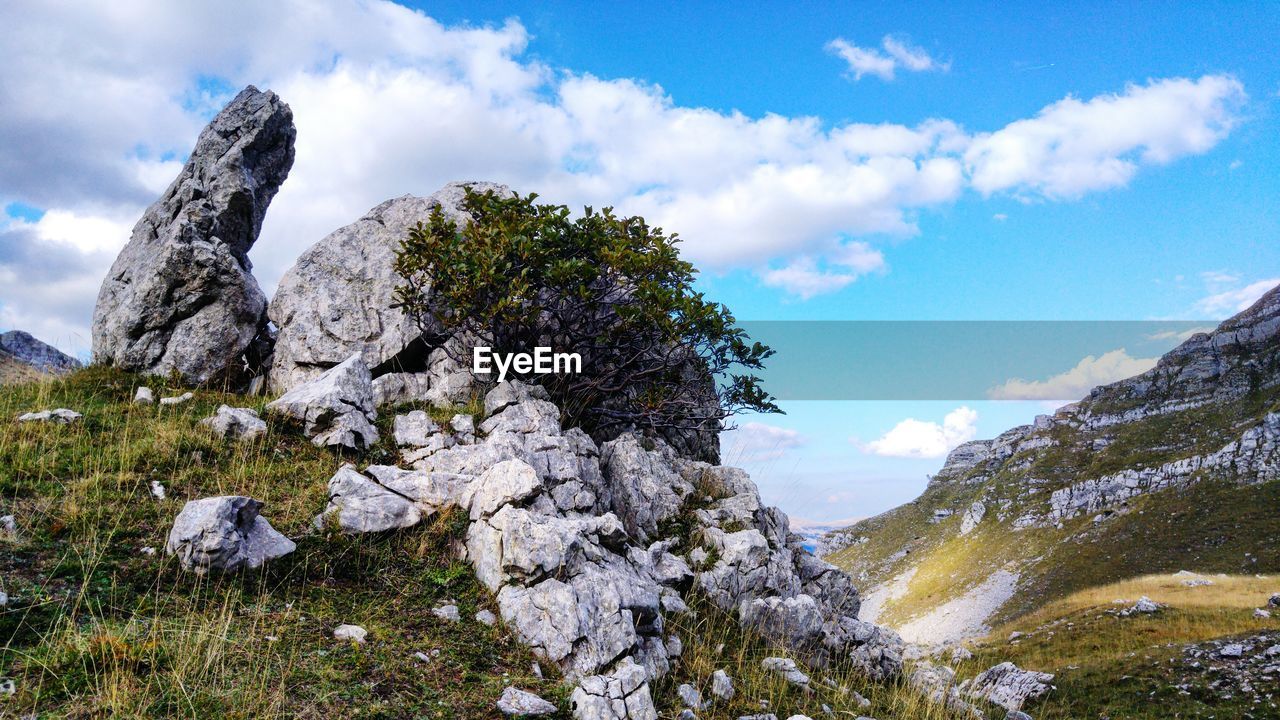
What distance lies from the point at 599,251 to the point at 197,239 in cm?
1125

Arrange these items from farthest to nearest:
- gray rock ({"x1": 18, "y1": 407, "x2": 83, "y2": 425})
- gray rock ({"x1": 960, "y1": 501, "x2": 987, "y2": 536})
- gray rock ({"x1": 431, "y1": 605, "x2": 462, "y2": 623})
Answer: gray rock ({"x1": 960, "y1": 501, "x2": 987, "y2": 536})
gray rock ({"x1": 18, "y1": 407, "x2": 83, "y2": 425})
gray rock ({"x1": 431, "y1": 605, "x2": 462, "y2": 623})

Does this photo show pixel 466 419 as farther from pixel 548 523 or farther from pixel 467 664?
pixel 467 664

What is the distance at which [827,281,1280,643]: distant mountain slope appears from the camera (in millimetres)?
69562

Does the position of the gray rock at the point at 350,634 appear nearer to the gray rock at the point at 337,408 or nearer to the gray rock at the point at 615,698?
the gray rock at the point at 615,698

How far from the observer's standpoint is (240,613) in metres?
8.10

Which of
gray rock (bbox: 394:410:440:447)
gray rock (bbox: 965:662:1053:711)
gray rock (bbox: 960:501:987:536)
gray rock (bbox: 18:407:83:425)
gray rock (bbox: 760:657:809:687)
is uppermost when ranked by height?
gray rock (bbox: 18:407:83:425)

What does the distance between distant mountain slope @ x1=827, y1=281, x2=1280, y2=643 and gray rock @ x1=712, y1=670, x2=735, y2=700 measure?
64.9m

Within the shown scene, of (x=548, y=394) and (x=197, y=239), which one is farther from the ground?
(x=197, y=239)

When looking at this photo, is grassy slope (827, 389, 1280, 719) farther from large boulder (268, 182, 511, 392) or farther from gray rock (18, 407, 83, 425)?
gray rock (18, 407, 83, 425)

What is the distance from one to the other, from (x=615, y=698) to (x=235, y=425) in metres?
Answer: 9.52

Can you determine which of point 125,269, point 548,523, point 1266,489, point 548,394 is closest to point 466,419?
point 548,394

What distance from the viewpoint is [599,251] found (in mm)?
16438

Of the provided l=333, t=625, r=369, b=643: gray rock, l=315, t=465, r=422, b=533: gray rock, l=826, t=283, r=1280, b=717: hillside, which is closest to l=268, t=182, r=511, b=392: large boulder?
l=315, t=465, r=422, b=533: gray rock

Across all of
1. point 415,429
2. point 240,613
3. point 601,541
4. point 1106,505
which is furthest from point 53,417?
point 1106,505
